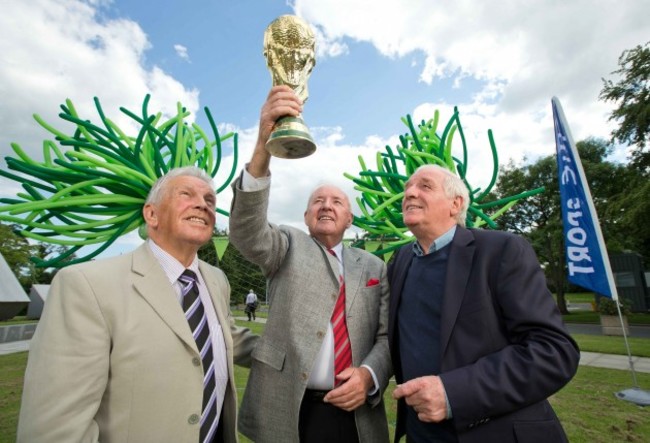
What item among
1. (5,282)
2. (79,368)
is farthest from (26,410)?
(5,282)

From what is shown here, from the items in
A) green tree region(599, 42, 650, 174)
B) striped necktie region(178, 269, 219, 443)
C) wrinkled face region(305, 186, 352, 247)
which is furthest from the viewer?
green tree region(599, 42, 650, 174)

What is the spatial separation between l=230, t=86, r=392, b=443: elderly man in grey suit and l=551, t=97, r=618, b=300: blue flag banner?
494cm

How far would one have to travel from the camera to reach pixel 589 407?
4906mm

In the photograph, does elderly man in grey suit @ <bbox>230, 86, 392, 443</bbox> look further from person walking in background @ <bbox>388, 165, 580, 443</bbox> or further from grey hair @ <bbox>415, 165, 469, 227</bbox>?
grey hair @ <bbox>415, 165, 469, 227</bbox>

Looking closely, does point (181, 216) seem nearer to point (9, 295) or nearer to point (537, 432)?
point (537, 432)

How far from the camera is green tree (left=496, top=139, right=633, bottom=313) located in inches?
884

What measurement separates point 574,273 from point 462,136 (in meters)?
3.38

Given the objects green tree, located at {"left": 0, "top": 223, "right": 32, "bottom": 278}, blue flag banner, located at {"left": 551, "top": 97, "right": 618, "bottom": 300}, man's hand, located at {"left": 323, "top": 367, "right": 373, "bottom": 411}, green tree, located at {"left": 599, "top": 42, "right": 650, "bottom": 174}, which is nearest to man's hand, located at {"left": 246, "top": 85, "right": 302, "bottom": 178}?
man's hand, located at {"left": 323, "top": 367, "right": 373, "bottom": 411}

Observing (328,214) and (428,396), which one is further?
(328,214)

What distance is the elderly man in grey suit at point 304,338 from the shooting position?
1772 millimetres

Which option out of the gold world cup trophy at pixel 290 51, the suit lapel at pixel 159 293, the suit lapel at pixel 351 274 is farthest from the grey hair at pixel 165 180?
the suit lapel at pixel 351 274

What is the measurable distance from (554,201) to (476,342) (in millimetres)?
28449

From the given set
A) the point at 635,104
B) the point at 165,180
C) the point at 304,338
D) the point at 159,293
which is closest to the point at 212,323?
the point at 159,293

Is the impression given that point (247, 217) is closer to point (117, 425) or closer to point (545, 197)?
point (117, 425)
